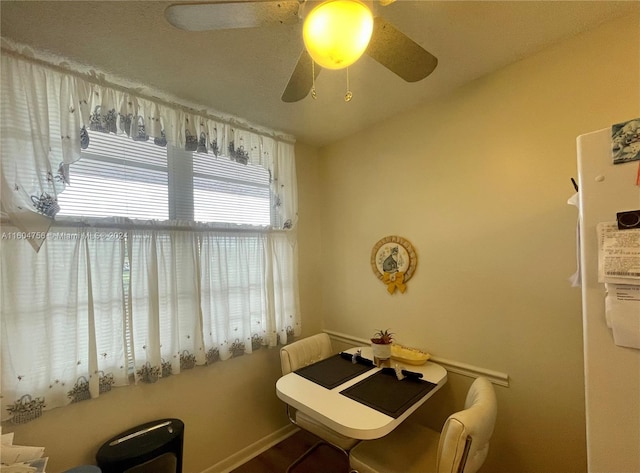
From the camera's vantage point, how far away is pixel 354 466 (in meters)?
1.42

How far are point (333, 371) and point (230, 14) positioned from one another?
1859mm

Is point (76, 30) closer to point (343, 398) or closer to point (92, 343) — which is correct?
point (92, 343)

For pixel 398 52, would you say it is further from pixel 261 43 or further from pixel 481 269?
pixel 481 269

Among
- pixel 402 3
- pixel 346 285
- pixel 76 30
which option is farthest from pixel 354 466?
pixel 76 30

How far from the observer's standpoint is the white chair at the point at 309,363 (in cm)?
161

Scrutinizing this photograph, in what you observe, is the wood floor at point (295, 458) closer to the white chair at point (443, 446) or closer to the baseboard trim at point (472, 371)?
the white chair at point (443, 446)

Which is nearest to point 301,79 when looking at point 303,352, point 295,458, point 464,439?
point 464,439

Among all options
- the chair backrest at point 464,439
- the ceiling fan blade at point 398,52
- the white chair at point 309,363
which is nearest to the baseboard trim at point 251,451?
the white chair at point 309,363

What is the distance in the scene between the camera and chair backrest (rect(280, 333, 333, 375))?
6.36 feet

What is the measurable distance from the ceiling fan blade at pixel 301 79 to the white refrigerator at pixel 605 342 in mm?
954

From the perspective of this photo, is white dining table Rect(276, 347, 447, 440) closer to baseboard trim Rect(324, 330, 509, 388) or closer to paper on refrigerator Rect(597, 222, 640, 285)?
baseboard trim Rect(324, 330, 509, 388)

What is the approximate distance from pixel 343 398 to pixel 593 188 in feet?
4.47

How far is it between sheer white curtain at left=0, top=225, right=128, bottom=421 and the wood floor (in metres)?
1.19

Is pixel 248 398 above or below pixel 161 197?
below
